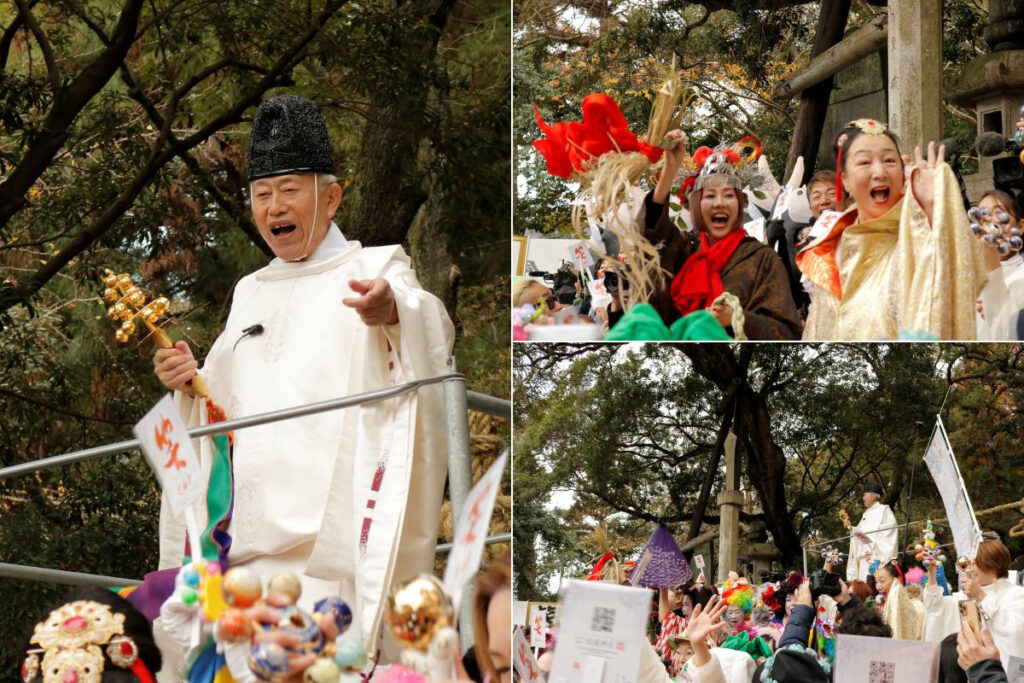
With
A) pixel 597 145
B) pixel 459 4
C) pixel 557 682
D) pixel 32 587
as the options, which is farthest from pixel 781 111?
pixel 459 4

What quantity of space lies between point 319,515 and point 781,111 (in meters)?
1.66

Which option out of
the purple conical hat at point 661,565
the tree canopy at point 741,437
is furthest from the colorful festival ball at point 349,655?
the purple conical hat at point 661,565

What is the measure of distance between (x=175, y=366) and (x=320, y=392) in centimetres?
41

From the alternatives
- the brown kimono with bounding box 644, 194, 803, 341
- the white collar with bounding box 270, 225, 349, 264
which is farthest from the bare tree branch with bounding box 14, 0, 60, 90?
the brown kimono with bounding box 644, 194, 803, 341

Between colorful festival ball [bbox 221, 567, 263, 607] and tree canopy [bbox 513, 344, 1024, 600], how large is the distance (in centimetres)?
131

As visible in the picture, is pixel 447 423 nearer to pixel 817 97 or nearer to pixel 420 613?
pixel 420 613

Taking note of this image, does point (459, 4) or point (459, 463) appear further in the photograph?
point (459, 4)

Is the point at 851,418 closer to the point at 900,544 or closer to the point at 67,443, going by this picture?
the point at 900,544

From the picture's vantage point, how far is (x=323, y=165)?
190 inches

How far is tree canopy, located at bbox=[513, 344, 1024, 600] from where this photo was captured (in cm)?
438

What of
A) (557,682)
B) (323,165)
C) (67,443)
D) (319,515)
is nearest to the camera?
(557,682)

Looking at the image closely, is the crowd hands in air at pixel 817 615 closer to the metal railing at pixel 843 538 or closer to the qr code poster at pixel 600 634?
the metal railing at pixel 843 538

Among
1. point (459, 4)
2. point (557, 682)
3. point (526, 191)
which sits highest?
point (459, 4)

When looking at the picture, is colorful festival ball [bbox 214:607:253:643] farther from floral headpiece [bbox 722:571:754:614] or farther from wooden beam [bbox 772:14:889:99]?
wooden beam [bbox 772:14:889:99]
